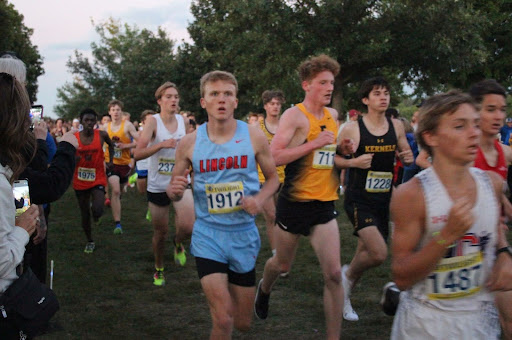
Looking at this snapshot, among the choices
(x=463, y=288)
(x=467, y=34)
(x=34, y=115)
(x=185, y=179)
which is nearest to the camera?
(x=463, y=288)

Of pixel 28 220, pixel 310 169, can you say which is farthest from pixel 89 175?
pixel 28 220

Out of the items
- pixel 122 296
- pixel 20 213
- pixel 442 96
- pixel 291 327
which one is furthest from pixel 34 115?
pixel 122 296

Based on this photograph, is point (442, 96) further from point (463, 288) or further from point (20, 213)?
point (20, 213)

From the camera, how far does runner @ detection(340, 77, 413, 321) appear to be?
17.8ft

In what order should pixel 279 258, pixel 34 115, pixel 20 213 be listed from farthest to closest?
1. pixel 279 258
2. pixel 34 115
3. pixel 20 213

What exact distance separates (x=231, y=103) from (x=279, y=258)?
163 cm

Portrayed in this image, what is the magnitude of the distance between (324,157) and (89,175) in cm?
483

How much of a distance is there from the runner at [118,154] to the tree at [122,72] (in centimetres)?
2983

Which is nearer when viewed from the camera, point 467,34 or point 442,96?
point 442,96

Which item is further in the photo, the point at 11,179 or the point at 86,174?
the point at 86,174

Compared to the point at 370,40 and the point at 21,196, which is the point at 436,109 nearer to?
the point at 21,196

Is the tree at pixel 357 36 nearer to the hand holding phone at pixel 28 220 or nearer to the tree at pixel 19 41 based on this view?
the tree at pixel 19 41

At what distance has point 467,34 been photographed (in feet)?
78.6

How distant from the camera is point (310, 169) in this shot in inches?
204
